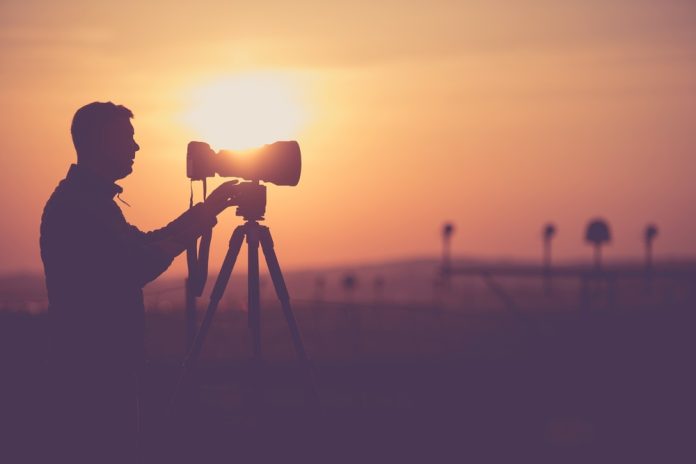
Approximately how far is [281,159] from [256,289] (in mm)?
806

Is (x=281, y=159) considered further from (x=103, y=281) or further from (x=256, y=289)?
(x=103, y=281)

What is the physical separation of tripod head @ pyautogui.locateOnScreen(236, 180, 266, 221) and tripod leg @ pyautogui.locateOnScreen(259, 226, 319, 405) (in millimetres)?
124

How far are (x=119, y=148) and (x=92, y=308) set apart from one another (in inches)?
30.6

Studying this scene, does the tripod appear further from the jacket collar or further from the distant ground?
the jacket collar

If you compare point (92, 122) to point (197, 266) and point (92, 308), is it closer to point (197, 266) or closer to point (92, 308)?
point (92, 308)

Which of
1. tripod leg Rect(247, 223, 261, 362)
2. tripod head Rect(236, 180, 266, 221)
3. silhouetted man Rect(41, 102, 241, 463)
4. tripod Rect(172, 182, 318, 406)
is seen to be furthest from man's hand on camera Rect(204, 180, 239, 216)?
silhouetted man Rect(41, 102, 241, 463)

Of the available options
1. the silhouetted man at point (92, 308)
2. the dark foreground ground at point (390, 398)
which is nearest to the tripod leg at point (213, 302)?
the dark foreground ground at point (390, 398)

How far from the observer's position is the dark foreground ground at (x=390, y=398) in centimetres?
775

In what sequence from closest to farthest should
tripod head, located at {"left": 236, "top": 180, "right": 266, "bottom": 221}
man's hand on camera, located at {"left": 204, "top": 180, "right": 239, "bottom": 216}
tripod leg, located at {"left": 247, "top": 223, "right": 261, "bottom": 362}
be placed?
man's hand on camera, located at {"left": 204, "top": 180, "right": 239, "bottom": 216} < tripod head, located at {"left": 236, "top": 180, "right": 266, "bottom": 221} < tripod leg, located at {"left": 247, "top": 223, "right": 261, "bottom": 362}

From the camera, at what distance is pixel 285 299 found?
592 centimetres

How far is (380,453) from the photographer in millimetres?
7801

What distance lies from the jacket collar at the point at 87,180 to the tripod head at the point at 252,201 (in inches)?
42.1

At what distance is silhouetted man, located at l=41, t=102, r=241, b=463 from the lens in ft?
14.8

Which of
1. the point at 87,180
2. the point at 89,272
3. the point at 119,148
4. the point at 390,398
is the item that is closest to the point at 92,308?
the point at 89,272
